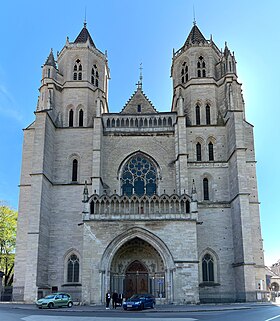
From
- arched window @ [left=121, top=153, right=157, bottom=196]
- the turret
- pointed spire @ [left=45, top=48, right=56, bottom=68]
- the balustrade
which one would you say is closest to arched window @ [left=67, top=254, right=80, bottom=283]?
the balustrade

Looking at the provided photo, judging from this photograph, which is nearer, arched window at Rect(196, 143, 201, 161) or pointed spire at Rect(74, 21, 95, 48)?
arched window at Rect(196, 143, 201, 161)

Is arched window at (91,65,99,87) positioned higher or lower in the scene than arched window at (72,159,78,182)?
higher

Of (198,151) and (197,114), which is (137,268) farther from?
(197,114)

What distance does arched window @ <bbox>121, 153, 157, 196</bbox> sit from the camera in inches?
1405

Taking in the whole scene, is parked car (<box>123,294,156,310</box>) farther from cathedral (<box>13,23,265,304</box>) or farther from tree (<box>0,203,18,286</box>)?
tree (<box>0,203,18,286</box>)

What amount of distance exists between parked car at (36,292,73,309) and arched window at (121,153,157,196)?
1134cm

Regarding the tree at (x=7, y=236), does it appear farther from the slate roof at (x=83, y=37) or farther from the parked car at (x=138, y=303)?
the parked car at (x=138, y=303)

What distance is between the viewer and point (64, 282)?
105ft

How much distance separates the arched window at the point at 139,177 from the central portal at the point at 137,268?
20.7 feet

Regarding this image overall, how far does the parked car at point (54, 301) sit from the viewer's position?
25448 mm

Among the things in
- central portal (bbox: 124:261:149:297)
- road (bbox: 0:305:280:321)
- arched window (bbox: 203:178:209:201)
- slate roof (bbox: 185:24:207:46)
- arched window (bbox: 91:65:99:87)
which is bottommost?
road (bbox: 0:305:280:321)

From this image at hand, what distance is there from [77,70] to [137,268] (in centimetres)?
2058

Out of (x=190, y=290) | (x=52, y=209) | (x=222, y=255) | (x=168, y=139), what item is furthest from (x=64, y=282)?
(x=168, y=139)

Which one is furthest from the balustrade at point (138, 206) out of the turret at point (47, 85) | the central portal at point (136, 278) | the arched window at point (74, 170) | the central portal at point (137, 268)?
the turret at point (47, 85)
